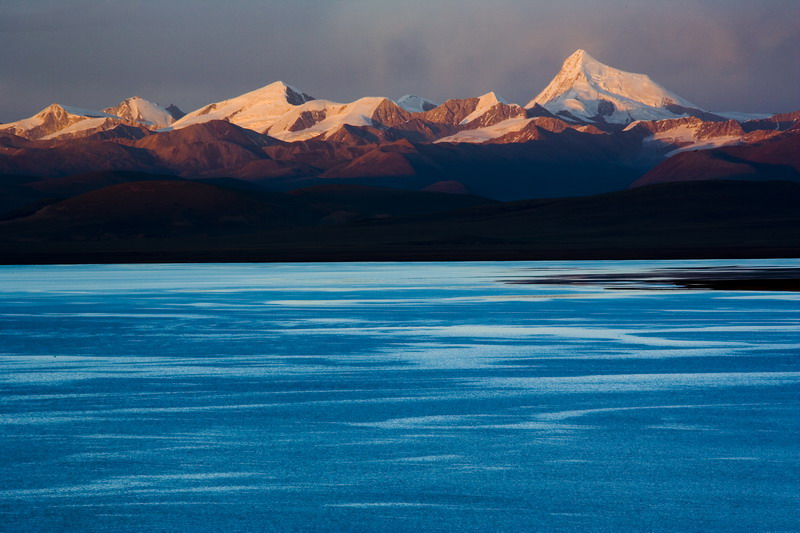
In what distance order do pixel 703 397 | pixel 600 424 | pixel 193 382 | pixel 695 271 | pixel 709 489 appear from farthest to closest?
pixel 695 271
pixel 193 382
pixel 703 397
pixel 600 424
pixel 709 489

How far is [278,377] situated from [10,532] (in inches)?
371

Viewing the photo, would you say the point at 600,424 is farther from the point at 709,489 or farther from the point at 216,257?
the point at 216,257

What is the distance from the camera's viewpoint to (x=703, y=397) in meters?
17.2

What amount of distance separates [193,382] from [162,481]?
6.97m

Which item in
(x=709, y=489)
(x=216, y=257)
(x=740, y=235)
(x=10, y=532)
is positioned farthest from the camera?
(x=740, y=235)

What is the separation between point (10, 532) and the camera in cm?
1032

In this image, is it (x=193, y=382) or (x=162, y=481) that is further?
(x=193, y=382)

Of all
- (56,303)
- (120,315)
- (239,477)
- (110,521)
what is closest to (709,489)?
(239,477)

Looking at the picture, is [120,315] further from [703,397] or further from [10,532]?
[10,532]

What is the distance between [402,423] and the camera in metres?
15.2

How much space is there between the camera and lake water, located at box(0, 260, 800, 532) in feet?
36.4

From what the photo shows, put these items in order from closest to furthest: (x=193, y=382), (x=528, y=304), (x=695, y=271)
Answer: (x=193, y=382)
(x=528, y=304)
(x=695, y=271)

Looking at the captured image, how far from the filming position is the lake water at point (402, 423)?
437 inches

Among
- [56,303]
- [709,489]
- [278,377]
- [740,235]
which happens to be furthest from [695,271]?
[740,235]
